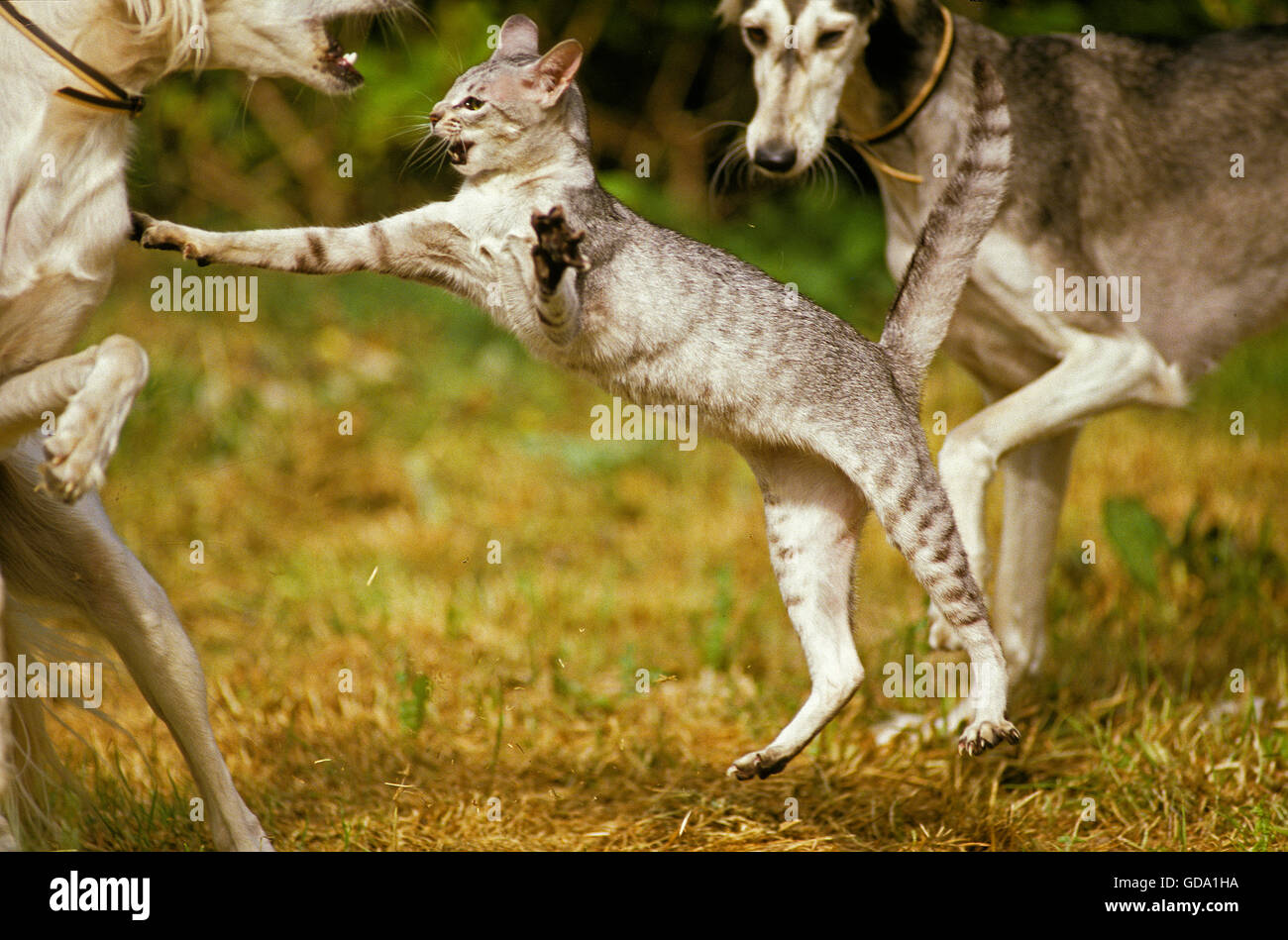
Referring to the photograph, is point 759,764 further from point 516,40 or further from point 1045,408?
point 516,40

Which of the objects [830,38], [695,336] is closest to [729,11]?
Answer: [830,38]

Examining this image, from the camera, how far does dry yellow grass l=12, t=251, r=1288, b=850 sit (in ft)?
11.6

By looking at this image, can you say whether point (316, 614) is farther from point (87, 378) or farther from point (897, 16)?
point (897, 16)

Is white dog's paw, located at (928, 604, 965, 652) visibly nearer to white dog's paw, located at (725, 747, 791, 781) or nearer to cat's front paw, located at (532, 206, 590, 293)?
white dog's paw, located at (725, 747, 791, 781)

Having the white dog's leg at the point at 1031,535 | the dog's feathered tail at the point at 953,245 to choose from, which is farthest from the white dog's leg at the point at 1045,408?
the dog's feathered tail at the point at 953,245

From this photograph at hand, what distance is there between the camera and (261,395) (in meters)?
6.65

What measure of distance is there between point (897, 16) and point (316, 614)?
2762mm

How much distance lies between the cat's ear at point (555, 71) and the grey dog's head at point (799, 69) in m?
0.79

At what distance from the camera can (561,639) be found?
185 inches

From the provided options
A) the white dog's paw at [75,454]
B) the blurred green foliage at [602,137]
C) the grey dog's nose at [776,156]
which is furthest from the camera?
the blurred green foliage at [602,137]

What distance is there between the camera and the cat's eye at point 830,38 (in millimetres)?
3643

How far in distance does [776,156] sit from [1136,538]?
7.25 feet

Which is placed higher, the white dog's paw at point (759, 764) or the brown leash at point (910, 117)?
the brown leash at point (910, 117)

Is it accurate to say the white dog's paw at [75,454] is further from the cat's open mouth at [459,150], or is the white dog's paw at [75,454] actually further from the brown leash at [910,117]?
the brown leash at [910,117]
